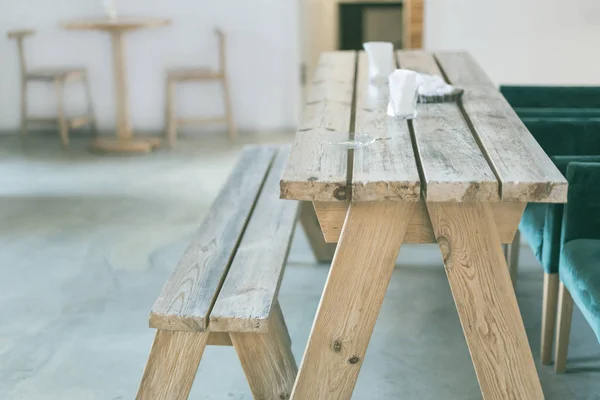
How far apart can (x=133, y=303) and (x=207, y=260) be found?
37.8 inches

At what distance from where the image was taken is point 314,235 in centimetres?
366

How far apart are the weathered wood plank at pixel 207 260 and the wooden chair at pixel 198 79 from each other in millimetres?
2705

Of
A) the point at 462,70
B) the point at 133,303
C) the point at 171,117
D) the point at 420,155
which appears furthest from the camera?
the point at 171,117

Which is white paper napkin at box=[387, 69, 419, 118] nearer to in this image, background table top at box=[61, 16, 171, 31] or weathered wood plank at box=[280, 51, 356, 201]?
weathered wood plank at box=[280, 51, 356, 201]

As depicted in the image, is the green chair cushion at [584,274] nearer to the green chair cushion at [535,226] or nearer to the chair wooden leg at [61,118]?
the green chair cushion at [535,226]

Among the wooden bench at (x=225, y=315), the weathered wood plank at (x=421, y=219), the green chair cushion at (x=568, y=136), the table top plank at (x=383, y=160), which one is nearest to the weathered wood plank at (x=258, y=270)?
the wooden bench at (x=225, y=315)

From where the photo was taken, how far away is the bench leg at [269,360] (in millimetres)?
2225

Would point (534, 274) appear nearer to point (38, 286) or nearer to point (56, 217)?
point (38, 286)

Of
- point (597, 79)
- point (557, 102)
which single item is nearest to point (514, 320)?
point (557, 102)

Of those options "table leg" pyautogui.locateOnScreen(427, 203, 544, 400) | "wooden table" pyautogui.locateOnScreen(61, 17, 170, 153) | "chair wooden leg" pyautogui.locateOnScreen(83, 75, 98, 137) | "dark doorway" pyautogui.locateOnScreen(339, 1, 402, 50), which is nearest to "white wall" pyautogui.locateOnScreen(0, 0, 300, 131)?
"chair wooden leg" pyautogui.locateOnScreen(83, 75, 98, 137)

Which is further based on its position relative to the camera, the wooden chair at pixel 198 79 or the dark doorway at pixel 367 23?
the dark doorway at pixel 367 23

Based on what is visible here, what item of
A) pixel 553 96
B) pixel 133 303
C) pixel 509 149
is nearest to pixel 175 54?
pixel 133 303

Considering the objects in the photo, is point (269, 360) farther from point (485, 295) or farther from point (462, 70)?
point (462, 70)

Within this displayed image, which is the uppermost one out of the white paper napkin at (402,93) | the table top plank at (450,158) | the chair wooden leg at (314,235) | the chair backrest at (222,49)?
the white paper napkin at (402,93)
